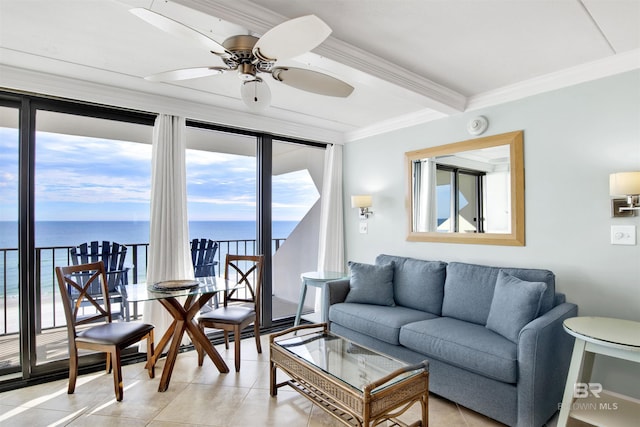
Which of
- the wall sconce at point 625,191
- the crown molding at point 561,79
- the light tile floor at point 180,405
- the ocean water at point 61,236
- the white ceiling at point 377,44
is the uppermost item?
the white ceiling at point 377,44

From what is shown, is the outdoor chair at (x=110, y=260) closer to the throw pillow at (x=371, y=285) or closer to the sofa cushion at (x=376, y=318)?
the sofa cushion at (x=376, y=318)

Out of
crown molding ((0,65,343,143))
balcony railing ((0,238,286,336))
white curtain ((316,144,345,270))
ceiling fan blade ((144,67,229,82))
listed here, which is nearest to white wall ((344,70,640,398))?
white curtain ((316,144,345,270))

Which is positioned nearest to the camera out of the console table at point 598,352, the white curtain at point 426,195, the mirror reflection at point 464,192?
the console table at point 598,352

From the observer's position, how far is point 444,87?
2.97 m

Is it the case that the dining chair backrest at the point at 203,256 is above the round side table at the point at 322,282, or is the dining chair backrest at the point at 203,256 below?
above

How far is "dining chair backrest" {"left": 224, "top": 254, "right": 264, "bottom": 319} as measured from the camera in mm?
3400

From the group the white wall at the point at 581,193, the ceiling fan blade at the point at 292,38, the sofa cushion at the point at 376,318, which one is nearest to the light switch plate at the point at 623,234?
the white wall at the point at 581,193

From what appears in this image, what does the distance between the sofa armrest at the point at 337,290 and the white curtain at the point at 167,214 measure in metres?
1.39

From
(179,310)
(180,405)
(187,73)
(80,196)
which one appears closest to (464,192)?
(187,73)

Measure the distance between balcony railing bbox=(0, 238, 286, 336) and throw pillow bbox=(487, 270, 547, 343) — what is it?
264 cm

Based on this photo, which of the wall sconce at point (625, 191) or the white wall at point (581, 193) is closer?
the wall sconce at point (625, 191)

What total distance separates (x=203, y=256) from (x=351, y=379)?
8.27 ft

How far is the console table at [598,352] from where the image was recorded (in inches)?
71.7

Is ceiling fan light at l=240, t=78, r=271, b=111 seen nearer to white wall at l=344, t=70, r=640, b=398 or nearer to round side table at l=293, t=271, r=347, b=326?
round side table at l=293, t=271, r=347, b=326
